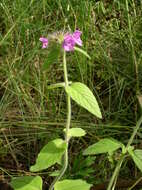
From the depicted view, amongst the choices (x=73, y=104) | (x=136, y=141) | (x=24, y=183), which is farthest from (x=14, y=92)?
(x=24, y=183)

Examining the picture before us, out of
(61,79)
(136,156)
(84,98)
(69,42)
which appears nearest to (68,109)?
(84,98)

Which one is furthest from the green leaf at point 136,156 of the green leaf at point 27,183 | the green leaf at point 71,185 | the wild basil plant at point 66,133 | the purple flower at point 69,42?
the purple flower at point 69,42

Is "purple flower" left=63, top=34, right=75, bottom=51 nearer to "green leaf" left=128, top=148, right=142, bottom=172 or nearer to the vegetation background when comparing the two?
"green leaf" left=128, top=148, right=142, bottom=172

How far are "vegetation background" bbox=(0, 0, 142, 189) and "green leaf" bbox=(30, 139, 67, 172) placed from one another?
0.44 m

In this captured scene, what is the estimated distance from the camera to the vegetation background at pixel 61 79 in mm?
1496

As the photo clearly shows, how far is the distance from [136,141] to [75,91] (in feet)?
2.16

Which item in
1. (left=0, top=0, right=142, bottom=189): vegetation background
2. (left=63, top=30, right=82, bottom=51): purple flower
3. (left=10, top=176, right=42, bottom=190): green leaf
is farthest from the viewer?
(left=0, top=0, right=142, bottom=189): vegetation background

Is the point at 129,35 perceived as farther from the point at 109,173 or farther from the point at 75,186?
the point at 75,186

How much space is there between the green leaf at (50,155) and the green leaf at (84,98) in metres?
0.12

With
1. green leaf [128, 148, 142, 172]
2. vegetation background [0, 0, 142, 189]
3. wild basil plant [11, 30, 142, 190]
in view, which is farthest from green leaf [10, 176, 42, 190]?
vegetation background [0, 0, 142, 189]

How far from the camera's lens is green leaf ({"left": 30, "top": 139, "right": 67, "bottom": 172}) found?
0.91 metres

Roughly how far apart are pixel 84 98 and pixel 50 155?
0.51 feet

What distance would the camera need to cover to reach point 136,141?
4.87 feet

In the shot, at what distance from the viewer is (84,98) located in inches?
34.6
